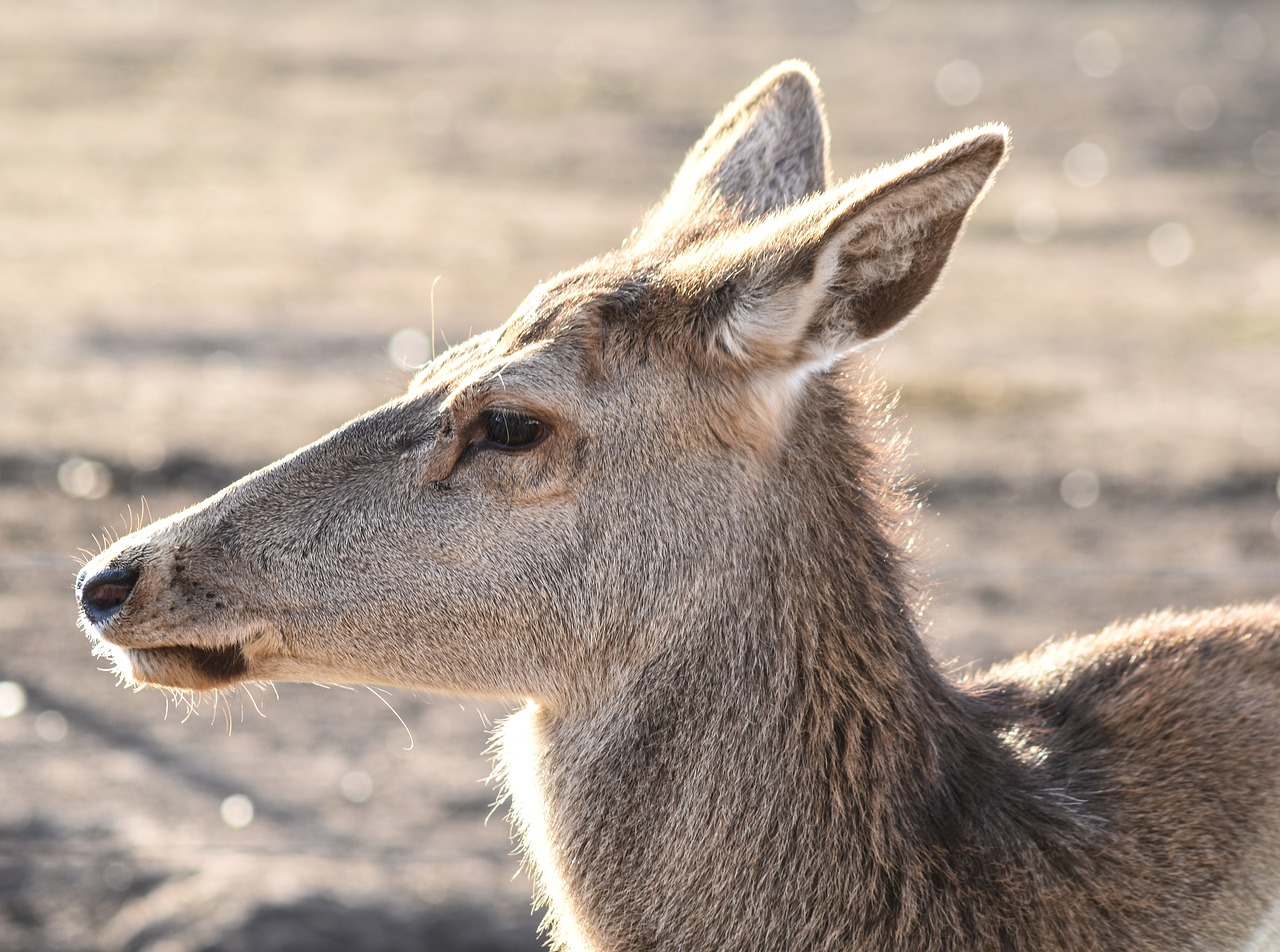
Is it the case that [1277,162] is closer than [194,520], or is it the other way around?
[194,520]

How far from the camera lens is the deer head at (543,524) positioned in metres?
3.23

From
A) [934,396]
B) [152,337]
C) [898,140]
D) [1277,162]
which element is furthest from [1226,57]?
[152,337]

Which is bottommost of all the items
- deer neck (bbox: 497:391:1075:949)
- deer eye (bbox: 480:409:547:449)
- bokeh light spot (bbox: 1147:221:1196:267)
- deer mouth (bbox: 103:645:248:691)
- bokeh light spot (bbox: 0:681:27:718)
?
deer neck (bbox: 497:391:1075:949)

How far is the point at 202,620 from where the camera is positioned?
3.25 m

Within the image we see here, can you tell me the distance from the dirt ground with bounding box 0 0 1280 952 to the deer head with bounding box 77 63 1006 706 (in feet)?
2.65

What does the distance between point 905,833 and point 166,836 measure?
403 centimetres

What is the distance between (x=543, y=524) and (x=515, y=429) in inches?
7.9

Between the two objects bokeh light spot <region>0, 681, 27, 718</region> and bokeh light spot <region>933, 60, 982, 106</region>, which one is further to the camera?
bokeh light spot <region>933, 60, 982, 106</region>

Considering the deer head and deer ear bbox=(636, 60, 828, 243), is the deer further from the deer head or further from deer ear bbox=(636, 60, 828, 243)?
deer ear bbox=(636, 60, 828, 243)

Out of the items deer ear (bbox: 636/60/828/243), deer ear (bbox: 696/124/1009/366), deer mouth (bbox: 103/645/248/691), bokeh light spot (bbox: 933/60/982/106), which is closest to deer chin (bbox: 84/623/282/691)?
deer mouth (bbox: 103/645/248/691)

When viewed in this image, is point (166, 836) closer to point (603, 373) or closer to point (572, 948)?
point (572, 948)

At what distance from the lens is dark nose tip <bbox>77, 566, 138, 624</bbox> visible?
3240 millimetres

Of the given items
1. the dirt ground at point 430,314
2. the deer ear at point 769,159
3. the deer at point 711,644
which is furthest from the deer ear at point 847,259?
the dirt ground at point 430,314

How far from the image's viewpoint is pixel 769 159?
13.1 feet
